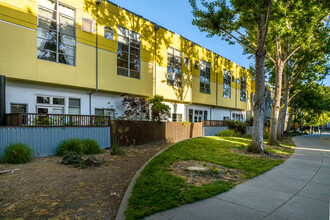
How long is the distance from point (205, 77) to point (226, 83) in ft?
16.3

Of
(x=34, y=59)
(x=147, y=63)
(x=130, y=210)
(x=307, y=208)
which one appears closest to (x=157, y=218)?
(x=130, y=210)

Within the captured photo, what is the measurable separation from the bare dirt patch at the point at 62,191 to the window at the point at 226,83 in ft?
68.3

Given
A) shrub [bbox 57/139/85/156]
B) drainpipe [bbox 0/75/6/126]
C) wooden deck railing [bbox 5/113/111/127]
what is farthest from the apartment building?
shrub [bbox 57/139/85/156]

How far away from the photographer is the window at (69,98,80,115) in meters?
12.6

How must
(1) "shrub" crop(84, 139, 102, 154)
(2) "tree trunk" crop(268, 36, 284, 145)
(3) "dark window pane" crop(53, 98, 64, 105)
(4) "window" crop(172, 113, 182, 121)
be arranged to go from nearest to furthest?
(1) "shrub" crop(84, 139, 102, 154)
(3) "dark window pane" crop(53, 98, 64, 105)
(2) "tree trunk" crop(268, 36, 284, 145)
(4) "window" crop(172, 113, 182, 121)

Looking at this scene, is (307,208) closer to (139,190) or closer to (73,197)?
(139,190)

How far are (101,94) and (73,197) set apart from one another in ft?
33.1

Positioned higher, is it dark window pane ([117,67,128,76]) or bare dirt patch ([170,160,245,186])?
dark window pane ([117,67,128,76])

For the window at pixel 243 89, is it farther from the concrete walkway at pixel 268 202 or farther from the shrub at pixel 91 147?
the concrete walkway at pixel 268 202

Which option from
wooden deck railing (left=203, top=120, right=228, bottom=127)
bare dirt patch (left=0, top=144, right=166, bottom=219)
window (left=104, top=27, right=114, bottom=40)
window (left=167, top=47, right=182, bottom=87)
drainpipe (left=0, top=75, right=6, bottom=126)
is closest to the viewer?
bare dirt patch (left=0, top=144, right=166, bottom=219)

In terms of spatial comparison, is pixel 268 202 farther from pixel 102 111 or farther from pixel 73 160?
pixel 102 111

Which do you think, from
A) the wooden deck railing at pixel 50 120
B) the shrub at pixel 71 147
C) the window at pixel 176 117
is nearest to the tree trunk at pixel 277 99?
the window at pixel 176 117

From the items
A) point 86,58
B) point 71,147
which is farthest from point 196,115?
point 71,147

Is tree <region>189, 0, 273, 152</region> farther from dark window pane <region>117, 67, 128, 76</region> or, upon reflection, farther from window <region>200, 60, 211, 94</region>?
window <region>200, 60, 211, 94</region>
